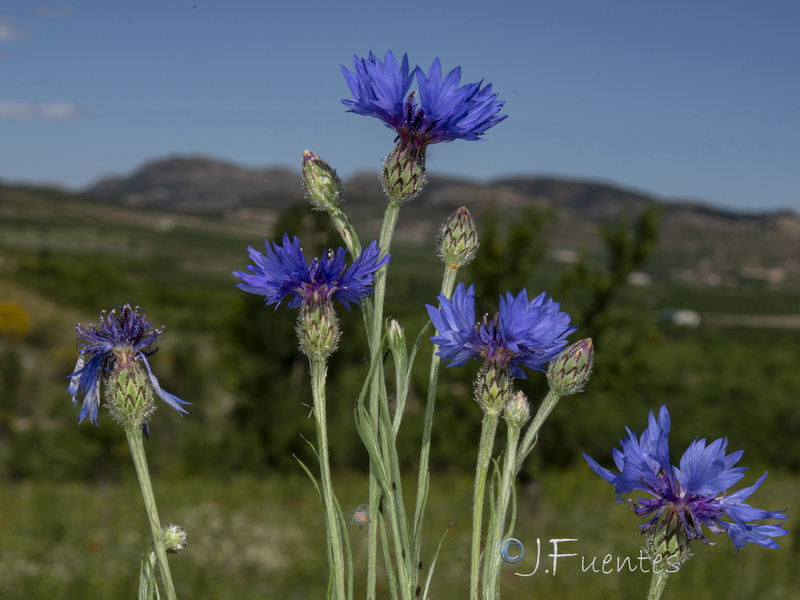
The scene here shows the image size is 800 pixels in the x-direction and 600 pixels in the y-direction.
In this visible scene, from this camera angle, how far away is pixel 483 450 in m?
1.24

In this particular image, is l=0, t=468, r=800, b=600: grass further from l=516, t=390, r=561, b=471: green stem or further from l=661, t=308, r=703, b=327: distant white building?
l=661, t=308, r=703, b=327: distant white building

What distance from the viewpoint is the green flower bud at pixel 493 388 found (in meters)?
1.32

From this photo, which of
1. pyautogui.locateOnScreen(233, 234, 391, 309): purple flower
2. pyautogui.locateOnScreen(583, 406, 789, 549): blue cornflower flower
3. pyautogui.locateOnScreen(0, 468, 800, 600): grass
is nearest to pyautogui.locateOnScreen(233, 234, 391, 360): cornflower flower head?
pyautogui.locateOnScreen(233, 234, 391, 309): purple flower

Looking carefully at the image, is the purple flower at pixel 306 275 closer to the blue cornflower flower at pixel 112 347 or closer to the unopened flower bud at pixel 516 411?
the blue cornflower flower at pixel 112 347

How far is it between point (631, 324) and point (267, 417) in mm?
11117

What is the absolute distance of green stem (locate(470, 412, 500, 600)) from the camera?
1112mm

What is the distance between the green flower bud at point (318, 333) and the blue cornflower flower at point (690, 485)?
47 cm

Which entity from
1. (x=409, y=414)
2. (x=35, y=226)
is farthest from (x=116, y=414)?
(x=35, y=226)

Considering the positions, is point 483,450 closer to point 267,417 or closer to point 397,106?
point 397,106

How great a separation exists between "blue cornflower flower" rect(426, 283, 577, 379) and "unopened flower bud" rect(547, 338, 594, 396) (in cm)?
3

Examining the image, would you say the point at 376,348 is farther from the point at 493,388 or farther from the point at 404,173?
the point at 404,173

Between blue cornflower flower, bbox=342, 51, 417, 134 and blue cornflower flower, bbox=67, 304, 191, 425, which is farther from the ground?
blue cornflower flower, bbox=342, 51, 417, 134

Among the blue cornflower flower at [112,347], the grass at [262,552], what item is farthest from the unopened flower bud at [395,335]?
the grass at [262,552]

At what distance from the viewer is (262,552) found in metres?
9.39
